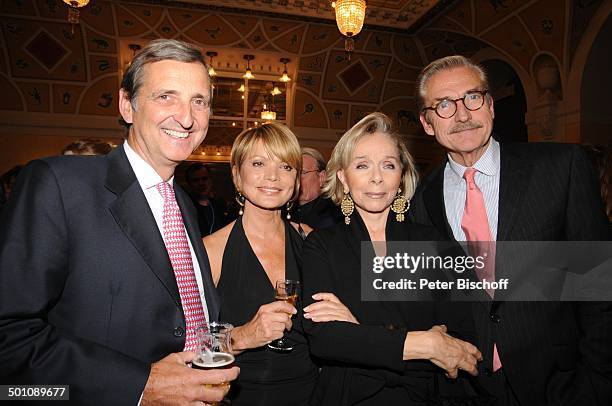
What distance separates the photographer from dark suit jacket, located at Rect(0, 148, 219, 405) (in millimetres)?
1210

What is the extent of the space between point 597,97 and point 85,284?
347 inches

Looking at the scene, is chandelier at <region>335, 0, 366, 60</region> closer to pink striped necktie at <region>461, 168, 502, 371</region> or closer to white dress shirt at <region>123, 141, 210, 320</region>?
pink striped necktie at <region>461, 168, 502, 371</region>

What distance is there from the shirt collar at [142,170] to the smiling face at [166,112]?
0.07 ft

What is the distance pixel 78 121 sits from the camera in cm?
995

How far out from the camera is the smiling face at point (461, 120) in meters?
2.16

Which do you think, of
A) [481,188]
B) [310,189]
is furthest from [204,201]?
[481,188]

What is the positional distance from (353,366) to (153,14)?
9304mm

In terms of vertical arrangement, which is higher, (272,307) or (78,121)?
(78,121)

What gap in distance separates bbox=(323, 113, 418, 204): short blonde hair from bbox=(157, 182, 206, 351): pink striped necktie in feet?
2.73

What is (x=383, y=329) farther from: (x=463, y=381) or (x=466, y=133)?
(x=466, y=133)

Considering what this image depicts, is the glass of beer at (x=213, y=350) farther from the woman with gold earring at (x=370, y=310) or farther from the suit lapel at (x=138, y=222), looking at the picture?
the woman with gold earring at (x=370, y=310)

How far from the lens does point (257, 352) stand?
223cm

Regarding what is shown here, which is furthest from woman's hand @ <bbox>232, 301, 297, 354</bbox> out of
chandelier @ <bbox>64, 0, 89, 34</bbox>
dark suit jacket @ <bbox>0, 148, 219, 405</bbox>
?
chandelier @ <bbox>64, 0, 89, 34</bbox>

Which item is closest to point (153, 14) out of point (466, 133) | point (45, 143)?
point (45, 143)
